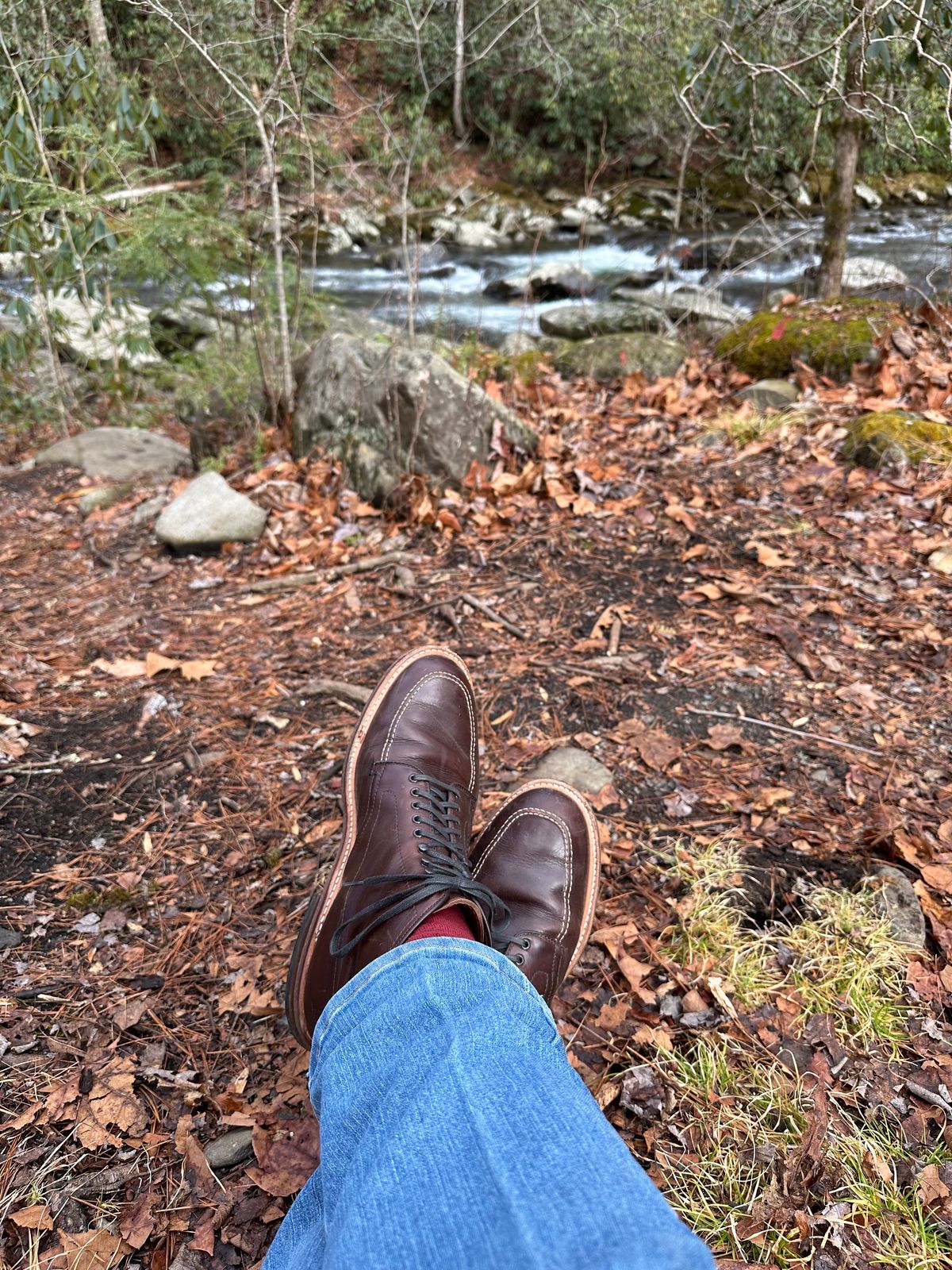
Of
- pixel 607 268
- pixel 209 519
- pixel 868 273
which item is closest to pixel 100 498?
pixel 209 519

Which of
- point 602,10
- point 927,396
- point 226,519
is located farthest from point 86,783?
point 602,10

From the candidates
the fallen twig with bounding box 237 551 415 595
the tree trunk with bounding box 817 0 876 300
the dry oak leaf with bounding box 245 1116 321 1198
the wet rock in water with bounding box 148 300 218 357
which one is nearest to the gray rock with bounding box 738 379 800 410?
the tree trunk with bounding box 817 0 876 300

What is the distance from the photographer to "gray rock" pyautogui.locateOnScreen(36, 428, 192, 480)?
15.2ft

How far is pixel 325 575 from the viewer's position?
3109 mm

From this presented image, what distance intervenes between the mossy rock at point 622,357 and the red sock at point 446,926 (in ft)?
14.0

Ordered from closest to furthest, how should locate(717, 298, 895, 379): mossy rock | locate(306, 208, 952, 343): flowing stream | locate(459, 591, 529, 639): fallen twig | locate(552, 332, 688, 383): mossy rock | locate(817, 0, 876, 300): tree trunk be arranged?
locate(459, 591, 529, 639): fallen twig < locate(717, 298, 895, 379): mossy rock < locate(817, 0, 876, 300): tree trunk < locate(552, 332, 688, 383): mossy rock < locate(306, 208, 952, 343): flowing stream

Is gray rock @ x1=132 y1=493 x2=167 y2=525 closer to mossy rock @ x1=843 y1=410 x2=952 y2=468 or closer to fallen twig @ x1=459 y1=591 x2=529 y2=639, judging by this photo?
fallen twig @ x1=459 y1=591 x2=529 y2=639

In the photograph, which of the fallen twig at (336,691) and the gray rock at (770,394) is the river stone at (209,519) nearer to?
the fallen twig at (336,691)

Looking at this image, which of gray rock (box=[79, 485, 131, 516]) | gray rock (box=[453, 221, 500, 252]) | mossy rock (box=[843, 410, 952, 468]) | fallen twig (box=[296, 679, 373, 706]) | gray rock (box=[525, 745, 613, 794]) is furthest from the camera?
gray rock (box=[453, 221, 500, 252])

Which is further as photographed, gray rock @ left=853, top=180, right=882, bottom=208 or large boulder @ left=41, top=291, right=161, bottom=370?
gray rock @ left=853, top=180, right=882, bottom=208

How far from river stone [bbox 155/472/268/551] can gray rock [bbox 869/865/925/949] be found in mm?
2855

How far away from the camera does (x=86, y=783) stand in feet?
6.77

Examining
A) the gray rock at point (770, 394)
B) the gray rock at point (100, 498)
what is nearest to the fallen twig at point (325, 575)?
the gray rock at point (100, 498)

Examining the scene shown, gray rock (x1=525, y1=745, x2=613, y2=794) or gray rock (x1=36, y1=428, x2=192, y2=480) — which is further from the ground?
gray rock (x1=525, y1=745, x2=613, y2=794)
